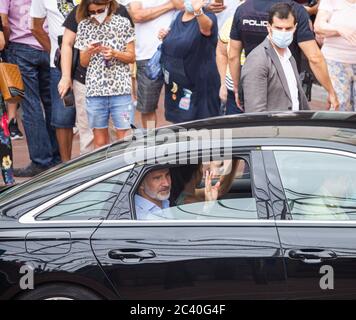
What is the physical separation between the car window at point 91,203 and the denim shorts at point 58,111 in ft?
13.1

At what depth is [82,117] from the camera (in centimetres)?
898

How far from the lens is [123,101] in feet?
27.5

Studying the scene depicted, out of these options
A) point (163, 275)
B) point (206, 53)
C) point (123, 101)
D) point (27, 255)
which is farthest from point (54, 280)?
point (206, 53)

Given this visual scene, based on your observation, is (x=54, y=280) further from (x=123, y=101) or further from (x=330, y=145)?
(x=123, y=101)

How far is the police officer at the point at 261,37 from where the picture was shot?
25.8 feet

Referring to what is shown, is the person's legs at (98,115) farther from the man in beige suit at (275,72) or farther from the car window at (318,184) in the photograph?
the car window at (318,184)

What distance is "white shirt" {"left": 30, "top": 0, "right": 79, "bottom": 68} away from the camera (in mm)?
8906

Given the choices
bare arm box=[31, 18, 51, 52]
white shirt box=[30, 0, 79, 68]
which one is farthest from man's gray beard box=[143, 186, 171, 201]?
bare arm box=[31, 18, 51, 52]

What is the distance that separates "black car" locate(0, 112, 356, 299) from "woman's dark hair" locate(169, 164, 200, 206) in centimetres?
9

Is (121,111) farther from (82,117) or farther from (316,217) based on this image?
(316,217)

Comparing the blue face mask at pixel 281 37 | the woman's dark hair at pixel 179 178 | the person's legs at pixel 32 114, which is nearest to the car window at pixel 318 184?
the woman's dark hair at pixel 179 178

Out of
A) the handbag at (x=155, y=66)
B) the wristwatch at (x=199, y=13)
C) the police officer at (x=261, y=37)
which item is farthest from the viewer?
the handbag at (x=155, y=66)

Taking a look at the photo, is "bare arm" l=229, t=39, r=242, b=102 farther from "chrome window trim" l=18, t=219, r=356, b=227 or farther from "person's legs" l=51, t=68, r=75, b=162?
"chrome window trim" l=18, t=219, r=356, b=227
